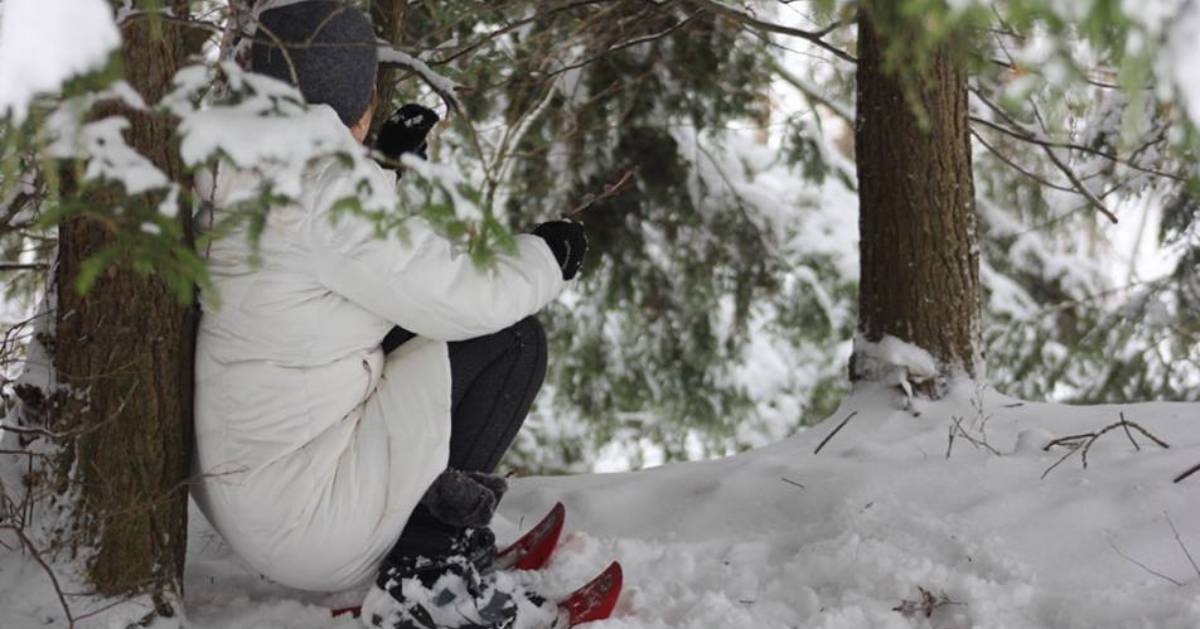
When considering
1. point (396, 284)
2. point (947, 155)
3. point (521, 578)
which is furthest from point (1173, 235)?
point (396, 284)

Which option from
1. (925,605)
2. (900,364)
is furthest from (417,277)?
(900,364)

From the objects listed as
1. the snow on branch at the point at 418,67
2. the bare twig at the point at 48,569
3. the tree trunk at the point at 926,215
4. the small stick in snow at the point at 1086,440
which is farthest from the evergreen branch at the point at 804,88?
the bare twig at the point at 48,569

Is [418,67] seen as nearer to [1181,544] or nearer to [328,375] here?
[328,375]

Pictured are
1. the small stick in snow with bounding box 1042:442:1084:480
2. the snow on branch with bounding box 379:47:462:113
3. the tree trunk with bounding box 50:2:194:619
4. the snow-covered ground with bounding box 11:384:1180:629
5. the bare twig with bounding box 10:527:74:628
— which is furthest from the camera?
the snow on branch with bounding box 379:47:462:113

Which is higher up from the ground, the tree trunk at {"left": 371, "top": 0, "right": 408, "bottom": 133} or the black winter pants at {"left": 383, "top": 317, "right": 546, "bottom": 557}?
the tree trunk at {"left": 371, "top": 0, "right": 408, "bottom": 133}

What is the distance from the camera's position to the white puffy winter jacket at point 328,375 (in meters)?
2.21

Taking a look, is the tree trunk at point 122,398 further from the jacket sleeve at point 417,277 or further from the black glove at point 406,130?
the black glove at point 406,130

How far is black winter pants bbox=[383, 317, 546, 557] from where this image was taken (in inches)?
101

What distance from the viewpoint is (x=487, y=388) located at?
102 inches

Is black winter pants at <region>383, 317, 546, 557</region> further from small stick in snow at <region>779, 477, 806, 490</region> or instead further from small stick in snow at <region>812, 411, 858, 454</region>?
small stick in snow at <region>812, 411, 858, 454</region>

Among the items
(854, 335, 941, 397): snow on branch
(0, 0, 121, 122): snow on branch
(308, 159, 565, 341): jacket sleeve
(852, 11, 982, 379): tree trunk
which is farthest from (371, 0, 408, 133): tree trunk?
(0, 0, 121, 122): snow on branch

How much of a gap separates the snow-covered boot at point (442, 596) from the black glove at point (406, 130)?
91cm

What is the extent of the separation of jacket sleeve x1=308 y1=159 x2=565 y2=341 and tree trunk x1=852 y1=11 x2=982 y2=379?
1588mm

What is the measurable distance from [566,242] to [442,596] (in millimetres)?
808
